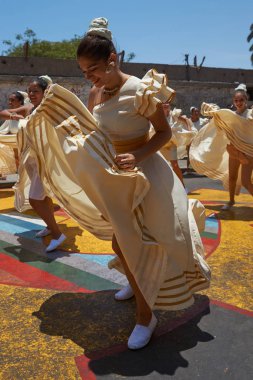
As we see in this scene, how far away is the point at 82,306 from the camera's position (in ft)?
9.59

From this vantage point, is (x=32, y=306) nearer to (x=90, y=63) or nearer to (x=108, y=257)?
(x=108, y=257)

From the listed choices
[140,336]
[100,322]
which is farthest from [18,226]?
[140,336]

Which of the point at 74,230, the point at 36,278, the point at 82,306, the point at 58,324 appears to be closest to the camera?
the point at 58,324

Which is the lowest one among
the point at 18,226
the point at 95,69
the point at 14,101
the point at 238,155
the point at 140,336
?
the point at 18,226

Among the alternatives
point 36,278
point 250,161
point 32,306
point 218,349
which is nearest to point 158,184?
point 218,349

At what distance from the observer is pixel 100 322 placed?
2697 millimetres

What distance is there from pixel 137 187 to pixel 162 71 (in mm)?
19358

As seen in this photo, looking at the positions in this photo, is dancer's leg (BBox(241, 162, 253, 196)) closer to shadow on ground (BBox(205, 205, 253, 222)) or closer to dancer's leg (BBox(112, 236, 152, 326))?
shadow on ground (BBox(205, 205, 253, 222))

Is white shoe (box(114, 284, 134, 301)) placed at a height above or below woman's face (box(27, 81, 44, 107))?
below

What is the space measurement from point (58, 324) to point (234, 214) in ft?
12.5

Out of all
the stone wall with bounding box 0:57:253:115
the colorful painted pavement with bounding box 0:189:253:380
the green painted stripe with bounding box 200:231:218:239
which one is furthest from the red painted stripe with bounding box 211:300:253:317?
the stone wall with bounding box 0:57:253:115

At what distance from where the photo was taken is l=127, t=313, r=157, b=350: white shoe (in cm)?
234

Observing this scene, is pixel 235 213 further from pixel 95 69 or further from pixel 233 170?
pixel 95 69

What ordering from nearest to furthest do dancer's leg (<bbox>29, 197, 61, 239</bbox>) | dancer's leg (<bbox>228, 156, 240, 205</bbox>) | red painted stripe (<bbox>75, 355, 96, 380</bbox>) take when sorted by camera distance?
red painted stripe (<bbox>75, 355, 96, 380</bbox>)
dancer's leg (<bbox>29, 197, 61, 239</bbox>)
dancer's leg (<bbox>228, 156, 240, 205</bbox>)
